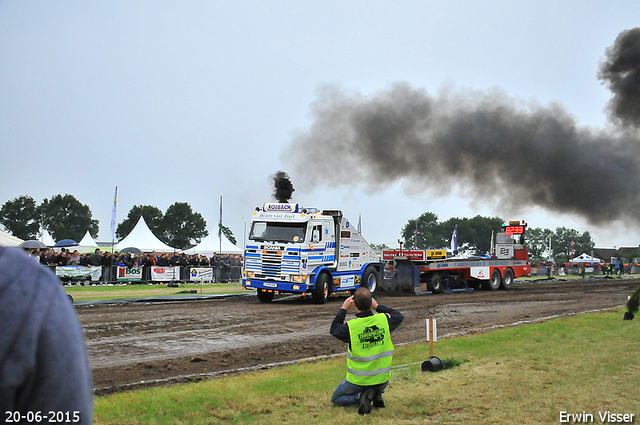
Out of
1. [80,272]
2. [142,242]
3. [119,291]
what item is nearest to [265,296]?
[119,291]

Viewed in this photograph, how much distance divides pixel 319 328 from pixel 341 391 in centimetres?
744

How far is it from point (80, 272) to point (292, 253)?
476 inches

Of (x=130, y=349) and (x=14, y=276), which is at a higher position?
(x=14, y=276)

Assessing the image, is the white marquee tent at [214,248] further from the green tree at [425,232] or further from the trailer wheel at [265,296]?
A: the green tree at [425,232]

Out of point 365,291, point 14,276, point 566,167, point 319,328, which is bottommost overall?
point 319,328

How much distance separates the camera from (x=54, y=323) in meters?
1.11

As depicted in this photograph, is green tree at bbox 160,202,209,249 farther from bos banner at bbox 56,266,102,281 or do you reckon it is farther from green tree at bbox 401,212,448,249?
bos banner at bbox 56,266,102,281

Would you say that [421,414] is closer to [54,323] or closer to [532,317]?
[54,323]

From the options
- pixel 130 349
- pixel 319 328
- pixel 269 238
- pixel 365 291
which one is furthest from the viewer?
pixel 269 238

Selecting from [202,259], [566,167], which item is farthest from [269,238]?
[566,167]

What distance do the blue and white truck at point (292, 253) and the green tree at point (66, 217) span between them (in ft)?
354

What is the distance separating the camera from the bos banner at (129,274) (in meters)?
27.4

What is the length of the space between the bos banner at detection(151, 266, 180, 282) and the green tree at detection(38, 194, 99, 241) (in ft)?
319

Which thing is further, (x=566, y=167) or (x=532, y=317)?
(x=566, y=167)
